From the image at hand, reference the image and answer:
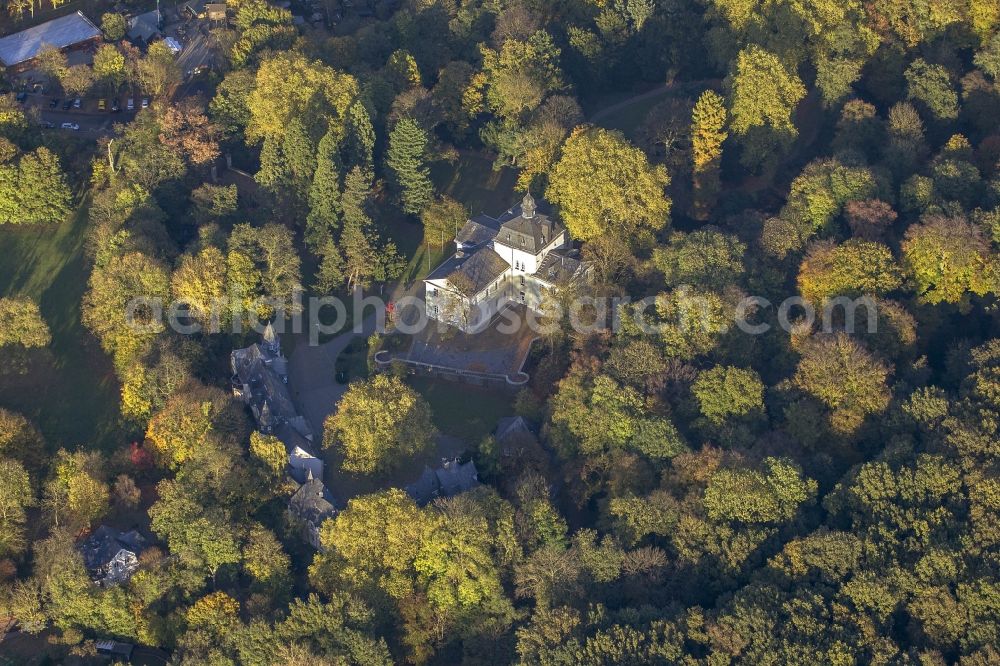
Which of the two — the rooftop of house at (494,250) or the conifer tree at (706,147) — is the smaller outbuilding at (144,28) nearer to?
the rooftop of house at (494,250)

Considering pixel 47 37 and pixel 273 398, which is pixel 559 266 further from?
pixel 47 37

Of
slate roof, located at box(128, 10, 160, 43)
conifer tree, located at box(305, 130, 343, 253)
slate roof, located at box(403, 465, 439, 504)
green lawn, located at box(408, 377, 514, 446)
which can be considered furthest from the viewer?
slate roof, located at box(128, 10, 160, 43)

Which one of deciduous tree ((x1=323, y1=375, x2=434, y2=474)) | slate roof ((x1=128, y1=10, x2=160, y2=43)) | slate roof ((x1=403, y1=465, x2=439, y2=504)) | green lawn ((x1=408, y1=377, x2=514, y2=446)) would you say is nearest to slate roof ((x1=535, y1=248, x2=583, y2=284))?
green lawn ((x1=408, y1=377, x2=514, y2=446))

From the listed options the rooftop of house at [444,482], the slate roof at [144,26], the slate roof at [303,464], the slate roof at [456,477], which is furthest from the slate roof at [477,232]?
the slate roof at [144,26]

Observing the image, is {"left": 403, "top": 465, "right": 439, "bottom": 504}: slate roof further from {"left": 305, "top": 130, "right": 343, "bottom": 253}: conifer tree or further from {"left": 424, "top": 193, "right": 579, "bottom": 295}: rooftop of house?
{"left": 305, "top": 130, "right": 343, "bottom": 253}: conifer tree

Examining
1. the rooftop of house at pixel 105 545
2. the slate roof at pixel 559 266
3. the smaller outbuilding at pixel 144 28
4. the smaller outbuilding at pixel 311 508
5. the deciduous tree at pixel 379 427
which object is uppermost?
the smaller outbuilding at pixel 144 28

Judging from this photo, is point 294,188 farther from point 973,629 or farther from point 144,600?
point 973,629

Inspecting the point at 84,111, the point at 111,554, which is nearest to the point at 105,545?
the point at 111,554

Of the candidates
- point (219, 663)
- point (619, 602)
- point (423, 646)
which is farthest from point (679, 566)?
point (219, 663)
